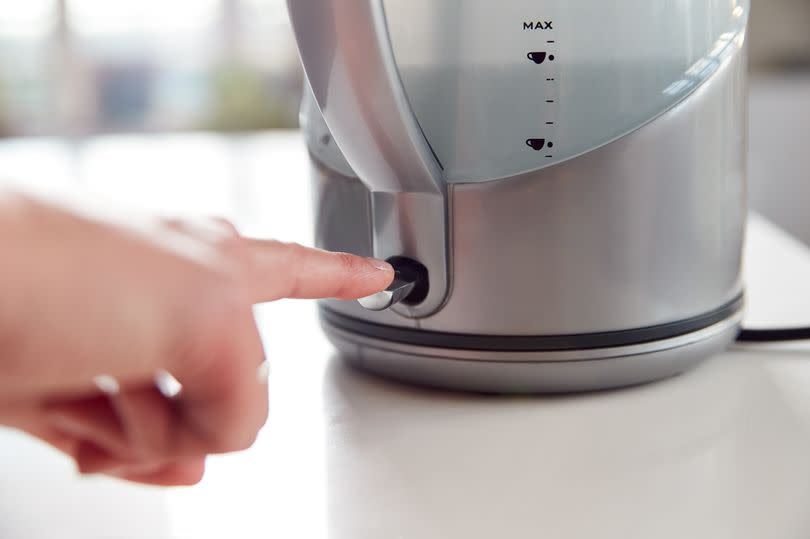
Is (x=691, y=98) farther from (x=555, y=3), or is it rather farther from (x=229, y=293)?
(x=229, y=293)

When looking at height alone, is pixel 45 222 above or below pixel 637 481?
above

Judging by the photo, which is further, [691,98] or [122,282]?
[691,98]

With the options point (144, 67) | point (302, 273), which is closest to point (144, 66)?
point (144, 67)

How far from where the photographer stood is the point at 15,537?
0.32m

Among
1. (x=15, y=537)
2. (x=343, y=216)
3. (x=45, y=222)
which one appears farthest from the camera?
(x=343, y=216)

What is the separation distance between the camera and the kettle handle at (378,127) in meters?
0.34

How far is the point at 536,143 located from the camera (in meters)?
0.39

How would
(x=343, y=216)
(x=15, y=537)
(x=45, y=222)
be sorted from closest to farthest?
(x=45, y=222) → (x=15, y=537) → (x=343, y=216)

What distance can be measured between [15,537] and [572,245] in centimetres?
25

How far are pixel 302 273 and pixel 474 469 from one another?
0.14 meters

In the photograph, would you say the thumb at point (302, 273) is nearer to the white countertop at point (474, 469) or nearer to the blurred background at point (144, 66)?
the white countertop at point (474, 469)

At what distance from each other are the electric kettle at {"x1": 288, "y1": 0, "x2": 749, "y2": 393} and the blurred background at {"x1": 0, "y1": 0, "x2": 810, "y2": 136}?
11.3ft

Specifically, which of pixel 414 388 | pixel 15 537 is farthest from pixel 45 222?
pixel 414 388

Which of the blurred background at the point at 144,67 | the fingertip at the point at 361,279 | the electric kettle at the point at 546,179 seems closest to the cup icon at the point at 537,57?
the electric kettle at the point at 546,179
